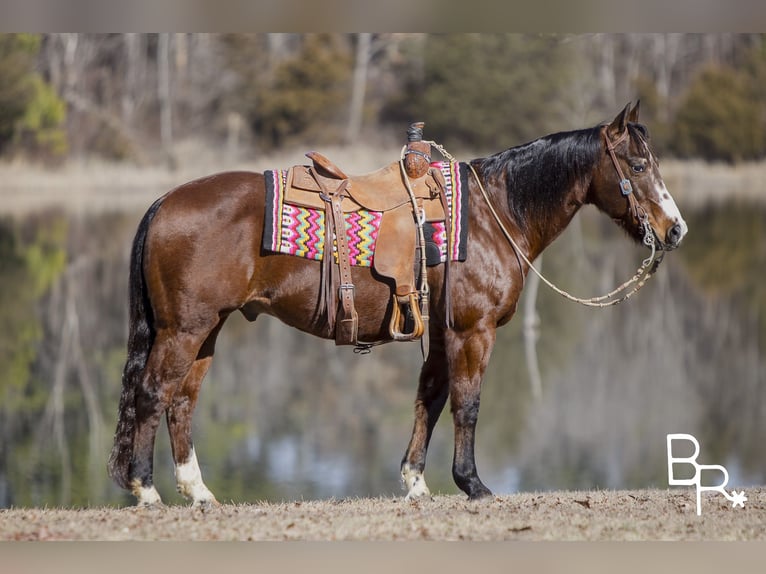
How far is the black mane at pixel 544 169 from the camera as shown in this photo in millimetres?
→ 4887

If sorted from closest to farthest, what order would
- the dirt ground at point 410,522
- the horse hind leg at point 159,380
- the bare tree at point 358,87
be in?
the dirt ground at point 410,522 < the horse hind leg at point 159,380 < the bare tree at point 358,87

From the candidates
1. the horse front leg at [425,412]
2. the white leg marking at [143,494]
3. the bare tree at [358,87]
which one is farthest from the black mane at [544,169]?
the bare tree at [358,87]

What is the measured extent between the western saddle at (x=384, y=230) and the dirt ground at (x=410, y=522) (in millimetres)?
799

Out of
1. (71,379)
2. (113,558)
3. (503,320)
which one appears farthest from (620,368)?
(113,558)

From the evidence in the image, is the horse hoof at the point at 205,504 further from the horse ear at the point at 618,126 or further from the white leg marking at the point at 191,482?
the horse ear at the point at 618,126

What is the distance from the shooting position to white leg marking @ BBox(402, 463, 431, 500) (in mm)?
5031

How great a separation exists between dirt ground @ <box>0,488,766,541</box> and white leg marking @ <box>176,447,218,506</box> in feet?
0.31

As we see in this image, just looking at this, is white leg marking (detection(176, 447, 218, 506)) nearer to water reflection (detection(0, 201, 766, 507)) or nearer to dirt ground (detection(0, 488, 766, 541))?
dirt ground (detection(0, 488, 766, 541))

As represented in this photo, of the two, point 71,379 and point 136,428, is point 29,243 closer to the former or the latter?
point 71,379

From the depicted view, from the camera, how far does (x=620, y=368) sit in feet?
44.7

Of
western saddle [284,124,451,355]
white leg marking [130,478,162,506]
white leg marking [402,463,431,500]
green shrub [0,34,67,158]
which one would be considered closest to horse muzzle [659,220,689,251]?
western saddle [284,124,451,355]

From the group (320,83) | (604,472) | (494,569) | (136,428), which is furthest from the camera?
(320,83)
